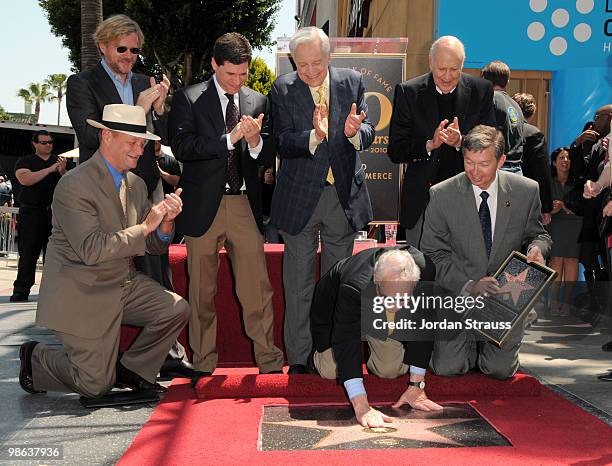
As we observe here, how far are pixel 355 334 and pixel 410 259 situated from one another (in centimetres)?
44

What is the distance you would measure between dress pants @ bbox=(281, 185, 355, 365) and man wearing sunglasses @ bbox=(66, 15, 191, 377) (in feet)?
2.68

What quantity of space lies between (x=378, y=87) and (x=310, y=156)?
8.34 ft

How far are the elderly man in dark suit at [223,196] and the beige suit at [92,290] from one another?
0.31 m

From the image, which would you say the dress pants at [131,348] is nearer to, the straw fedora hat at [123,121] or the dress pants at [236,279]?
the dress pants at [236,279]

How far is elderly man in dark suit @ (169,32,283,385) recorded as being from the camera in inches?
184

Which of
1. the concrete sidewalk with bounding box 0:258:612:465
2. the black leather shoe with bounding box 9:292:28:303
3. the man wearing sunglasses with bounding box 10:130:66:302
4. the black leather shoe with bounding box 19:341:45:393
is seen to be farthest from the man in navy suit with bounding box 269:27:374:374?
the black leather shoe with bounding box 9:292:28:303

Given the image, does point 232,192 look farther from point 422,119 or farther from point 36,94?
point 36,94

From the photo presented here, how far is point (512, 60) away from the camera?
9281mm

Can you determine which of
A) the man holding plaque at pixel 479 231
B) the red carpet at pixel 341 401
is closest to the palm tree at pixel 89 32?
the red carpet at pixel 341 401

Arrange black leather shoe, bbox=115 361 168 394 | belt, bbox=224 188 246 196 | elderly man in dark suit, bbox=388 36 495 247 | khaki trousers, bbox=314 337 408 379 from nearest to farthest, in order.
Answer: khaki trousers, bbox=314 337 408 379 → black leather shoe, bbox=115 361 168 394 → belt, bbox=224 188 246 196 → elderly man in dark suit, bbox=388 36 495 247

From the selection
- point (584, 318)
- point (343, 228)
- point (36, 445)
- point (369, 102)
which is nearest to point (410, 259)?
point (343, 228)

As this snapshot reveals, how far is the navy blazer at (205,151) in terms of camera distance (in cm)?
465

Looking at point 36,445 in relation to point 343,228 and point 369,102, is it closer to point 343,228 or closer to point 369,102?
point 343,228

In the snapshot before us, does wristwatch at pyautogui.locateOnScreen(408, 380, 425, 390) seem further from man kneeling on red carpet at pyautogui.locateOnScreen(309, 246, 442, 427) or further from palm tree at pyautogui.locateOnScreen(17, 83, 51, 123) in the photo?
Answer: palm tree at pyautogui.locateOnScreen(17, 83, 51, 123)
